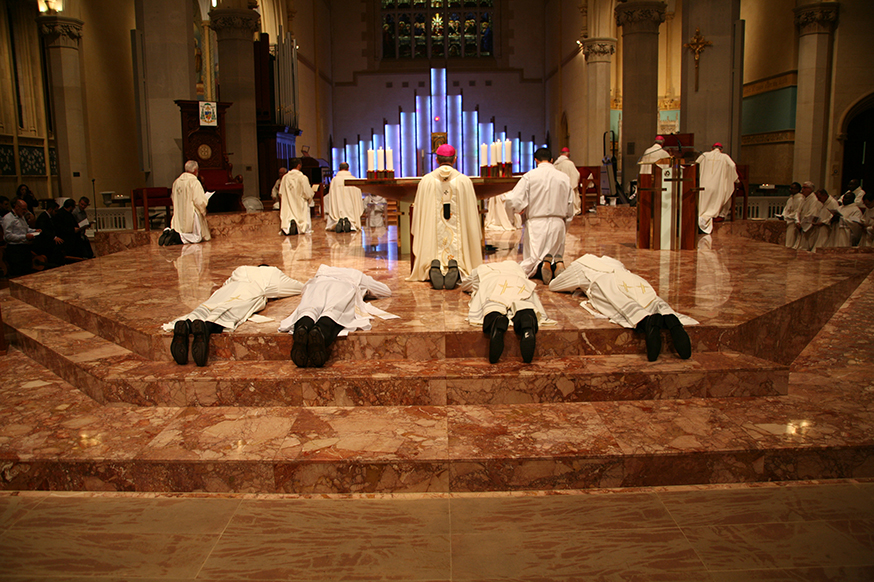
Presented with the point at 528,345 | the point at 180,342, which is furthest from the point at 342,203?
the point at 528,345

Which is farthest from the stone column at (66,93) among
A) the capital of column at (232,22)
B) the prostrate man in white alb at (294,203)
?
the prostrate man in white alb at (294,203)

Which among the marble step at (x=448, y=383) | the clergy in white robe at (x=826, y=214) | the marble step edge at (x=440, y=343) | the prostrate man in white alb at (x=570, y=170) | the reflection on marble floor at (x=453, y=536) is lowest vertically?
the reflection on marble floor at (x=453, y=536)

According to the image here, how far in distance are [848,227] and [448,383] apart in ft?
34.4

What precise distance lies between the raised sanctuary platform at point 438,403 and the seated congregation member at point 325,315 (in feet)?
→ 0.33

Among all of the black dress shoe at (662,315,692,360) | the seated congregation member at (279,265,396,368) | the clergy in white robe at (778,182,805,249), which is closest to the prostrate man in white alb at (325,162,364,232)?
the seated congregation member at (279,265,396,368)

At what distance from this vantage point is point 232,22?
13.9 m

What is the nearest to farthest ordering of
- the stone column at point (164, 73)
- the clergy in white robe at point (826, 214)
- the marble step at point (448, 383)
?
the marble step at point (448, 383) < the clergy in white robe at point (826, 214) < the stone column at point (164, 73)

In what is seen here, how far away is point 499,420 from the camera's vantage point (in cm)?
361

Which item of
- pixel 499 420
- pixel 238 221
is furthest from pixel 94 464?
pixel 238 221

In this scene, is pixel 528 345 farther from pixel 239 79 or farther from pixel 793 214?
pixel 239 79

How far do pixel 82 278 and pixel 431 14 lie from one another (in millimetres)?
21159

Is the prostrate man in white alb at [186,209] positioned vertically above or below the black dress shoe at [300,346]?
above

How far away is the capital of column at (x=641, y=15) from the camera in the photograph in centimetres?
1430

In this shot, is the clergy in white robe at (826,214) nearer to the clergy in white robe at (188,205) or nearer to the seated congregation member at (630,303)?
the seated congregation member at (630,303)
